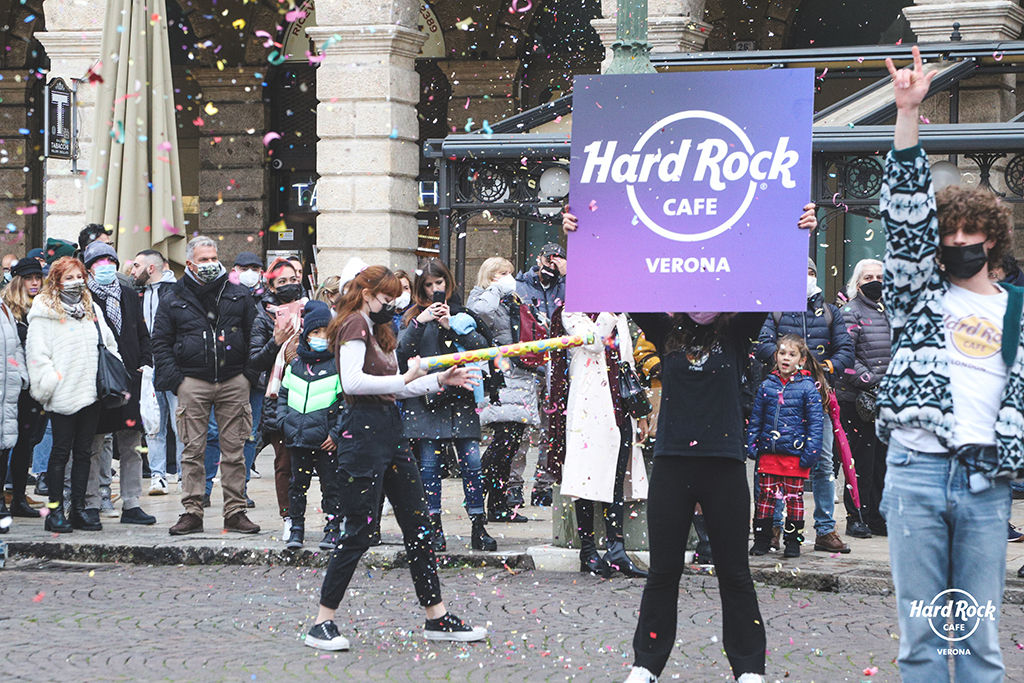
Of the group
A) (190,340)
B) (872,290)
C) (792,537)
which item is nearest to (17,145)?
(190,340)

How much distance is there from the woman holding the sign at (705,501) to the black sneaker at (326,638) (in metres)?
1.45

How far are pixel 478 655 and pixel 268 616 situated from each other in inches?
50.5

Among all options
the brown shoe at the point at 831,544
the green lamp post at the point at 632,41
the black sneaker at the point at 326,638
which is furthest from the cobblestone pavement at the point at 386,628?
the green lamp post at the point at 632,41

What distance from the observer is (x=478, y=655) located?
569 cm

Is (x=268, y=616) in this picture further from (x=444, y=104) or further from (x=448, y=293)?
(x=444, y=104)

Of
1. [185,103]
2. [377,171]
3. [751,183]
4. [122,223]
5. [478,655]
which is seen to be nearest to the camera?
[751,183]

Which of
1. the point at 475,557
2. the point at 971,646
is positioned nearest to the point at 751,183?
the point at 971,646

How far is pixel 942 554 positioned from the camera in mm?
Answer: 3861

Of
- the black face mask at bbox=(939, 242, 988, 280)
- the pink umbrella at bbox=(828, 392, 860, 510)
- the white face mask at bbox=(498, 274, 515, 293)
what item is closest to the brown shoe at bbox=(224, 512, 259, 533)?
the white face mask at bbox=(498, 274, 515, 293)

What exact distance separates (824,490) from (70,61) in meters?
10.8

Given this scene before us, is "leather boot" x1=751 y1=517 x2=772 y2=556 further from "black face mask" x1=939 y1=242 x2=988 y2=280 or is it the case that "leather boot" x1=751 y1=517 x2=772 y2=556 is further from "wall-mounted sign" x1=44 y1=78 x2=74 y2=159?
"wall-mounted sign" x1=44 y1=78 x2=74 y2=159

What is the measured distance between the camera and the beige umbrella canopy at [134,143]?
1034 cm

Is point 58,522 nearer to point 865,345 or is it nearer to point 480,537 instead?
point 480,537

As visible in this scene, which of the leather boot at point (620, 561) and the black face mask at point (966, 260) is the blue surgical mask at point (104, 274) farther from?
the black face mask at point (966, 260)
